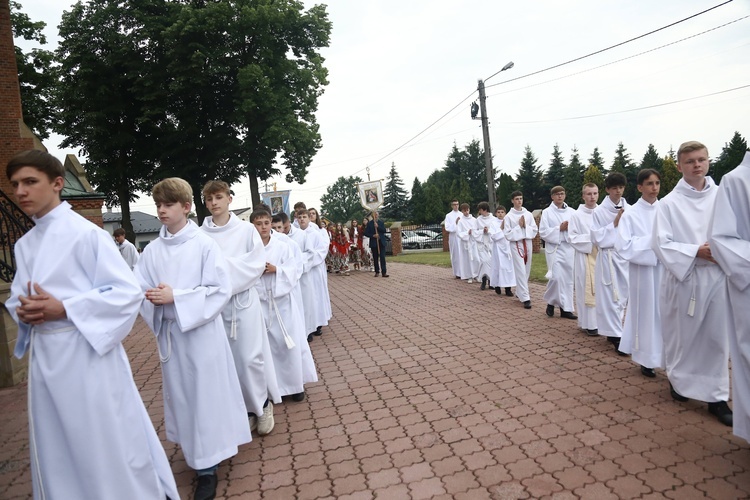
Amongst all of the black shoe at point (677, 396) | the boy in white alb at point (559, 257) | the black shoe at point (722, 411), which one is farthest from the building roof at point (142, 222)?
the black shoe at point (722, 411)

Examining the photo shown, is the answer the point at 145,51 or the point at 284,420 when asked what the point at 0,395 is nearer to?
the point at 284,420

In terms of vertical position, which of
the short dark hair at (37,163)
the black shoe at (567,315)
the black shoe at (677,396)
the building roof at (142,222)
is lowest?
the black shoe at (567,315)

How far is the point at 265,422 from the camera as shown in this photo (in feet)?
14.6

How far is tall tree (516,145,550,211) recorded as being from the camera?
5669 centimetres

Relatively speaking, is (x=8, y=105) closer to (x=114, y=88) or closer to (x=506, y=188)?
(x=114, y=88)

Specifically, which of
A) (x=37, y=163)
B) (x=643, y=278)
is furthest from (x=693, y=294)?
(x=37, y=163)

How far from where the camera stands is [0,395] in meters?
6.44

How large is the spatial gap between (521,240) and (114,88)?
76.2 feet

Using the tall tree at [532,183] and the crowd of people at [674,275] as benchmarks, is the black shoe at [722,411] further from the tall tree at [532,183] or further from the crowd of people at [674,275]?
the tall tree at [532,183]

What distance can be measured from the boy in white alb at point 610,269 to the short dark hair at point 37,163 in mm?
5927

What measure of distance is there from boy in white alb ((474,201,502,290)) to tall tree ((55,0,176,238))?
17.7 metres

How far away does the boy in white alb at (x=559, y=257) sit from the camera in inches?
320

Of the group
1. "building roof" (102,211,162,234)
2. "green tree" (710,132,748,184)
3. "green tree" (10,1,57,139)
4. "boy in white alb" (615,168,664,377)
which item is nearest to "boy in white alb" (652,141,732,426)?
"boy in white alb" (615,168,664,377)

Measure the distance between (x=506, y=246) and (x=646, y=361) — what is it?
581 centimetres
